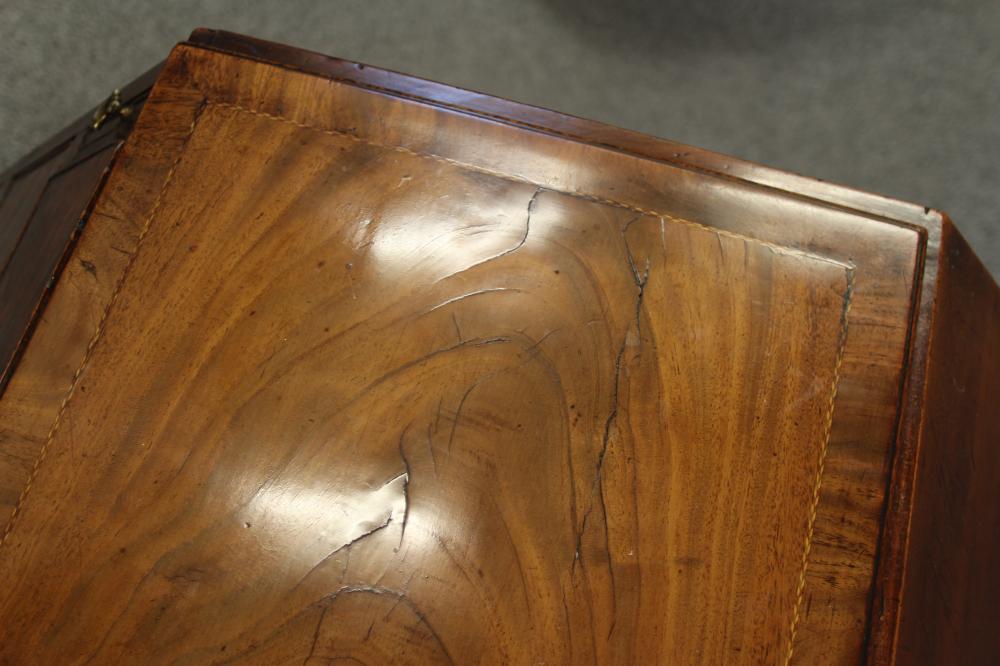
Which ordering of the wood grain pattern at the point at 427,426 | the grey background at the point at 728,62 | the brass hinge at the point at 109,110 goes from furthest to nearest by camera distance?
the grey background at the point at 728,62 → the brass hinge at the point at 109,110 → the wood grain pattern at the point at 427,426

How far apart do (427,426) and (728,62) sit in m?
1.21

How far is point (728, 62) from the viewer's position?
171 centimetres

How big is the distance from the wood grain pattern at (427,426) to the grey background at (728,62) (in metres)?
0.90

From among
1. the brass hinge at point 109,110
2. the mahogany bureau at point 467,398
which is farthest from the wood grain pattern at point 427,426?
the brass hinge at point 109,110

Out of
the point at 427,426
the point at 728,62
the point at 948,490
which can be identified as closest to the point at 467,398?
the point at 427,426

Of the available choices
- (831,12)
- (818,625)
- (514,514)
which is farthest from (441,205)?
(831,12)

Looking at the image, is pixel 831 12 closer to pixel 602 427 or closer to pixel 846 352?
pixel 846 352

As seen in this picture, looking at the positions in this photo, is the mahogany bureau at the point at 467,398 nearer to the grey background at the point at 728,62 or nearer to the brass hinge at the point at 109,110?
the brass hinge at the point at 109,110

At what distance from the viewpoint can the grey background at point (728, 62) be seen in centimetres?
164

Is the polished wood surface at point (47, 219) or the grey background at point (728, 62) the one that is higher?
the grey background at point (728, 62)

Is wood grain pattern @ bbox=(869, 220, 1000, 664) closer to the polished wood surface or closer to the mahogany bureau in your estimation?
the mahogany bureau

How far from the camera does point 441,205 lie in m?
0.86

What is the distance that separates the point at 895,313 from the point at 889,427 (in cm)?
11

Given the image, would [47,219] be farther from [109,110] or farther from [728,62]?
[728,62]
